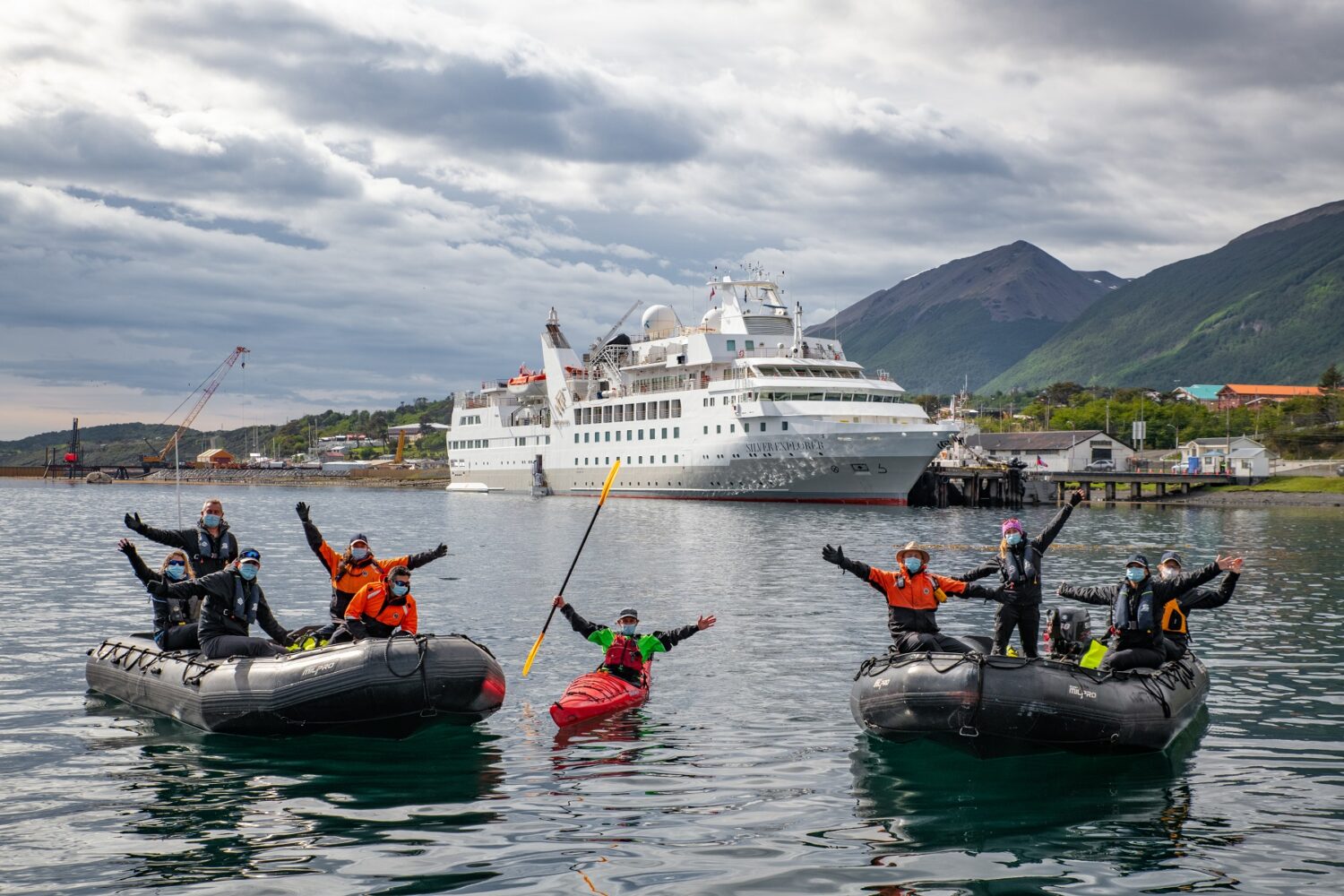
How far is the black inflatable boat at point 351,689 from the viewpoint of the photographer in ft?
43.4

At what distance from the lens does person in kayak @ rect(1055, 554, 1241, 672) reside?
13.8 metres

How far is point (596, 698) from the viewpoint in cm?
1495

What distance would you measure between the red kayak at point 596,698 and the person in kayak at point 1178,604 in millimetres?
7062

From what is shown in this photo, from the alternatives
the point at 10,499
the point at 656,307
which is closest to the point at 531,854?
the point at 656,307

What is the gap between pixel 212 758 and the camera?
12992mm

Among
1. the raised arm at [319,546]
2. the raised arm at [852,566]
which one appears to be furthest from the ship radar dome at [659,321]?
the raised arm at [852,566]

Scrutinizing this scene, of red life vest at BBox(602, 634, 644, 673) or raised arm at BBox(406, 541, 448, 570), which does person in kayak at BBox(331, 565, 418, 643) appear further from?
red life vest at BBox(602, 634, 644, 673)

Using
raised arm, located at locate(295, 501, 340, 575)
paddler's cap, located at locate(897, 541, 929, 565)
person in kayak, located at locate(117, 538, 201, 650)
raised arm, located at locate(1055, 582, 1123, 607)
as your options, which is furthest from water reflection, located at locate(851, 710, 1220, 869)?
person in kayak, located at locate(117, 538, 201, 650)

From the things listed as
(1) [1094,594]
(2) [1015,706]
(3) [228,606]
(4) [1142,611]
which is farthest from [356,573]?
(4) [1142,611]

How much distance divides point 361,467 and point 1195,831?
194943 mm

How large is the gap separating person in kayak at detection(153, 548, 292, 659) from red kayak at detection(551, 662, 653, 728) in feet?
12.1

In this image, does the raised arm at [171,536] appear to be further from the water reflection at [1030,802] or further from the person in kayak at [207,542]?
the water reflection at [1030,802]

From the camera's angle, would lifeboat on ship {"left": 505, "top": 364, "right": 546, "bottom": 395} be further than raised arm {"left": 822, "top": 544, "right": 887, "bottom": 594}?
Yes

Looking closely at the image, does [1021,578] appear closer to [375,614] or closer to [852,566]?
[852,566]
